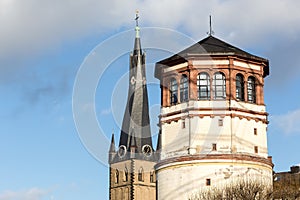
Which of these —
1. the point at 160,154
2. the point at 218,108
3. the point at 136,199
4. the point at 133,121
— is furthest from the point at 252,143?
the point at 136,199

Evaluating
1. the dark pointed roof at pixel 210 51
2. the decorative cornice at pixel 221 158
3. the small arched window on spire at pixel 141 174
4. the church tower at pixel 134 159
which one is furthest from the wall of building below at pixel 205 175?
the small arched window on spire at pixel 141 174

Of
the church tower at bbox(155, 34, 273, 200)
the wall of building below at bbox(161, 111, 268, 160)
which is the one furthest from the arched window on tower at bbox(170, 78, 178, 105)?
the wall of building below at bbox(161, 111, 268, 160)

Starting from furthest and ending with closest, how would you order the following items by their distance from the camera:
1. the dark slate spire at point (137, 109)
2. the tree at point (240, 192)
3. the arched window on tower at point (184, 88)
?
the dark slate spire at point (137, 109) < the arched window on tower at point (184, 88) < the tree at point (240, 192)

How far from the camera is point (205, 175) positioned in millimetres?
50156

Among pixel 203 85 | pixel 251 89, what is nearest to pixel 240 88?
pixel 251 89

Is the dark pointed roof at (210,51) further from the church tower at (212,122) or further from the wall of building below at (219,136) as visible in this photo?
the wall of building below at (219,136)

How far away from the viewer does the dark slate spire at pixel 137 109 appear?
131 meters

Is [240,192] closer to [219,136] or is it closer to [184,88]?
[219,136]

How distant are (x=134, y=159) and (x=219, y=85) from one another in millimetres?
98872

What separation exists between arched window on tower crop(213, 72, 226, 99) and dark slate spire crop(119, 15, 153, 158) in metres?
71.1

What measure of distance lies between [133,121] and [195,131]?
80.8 meters

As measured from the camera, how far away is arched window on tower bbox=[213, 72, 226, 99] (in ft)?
170

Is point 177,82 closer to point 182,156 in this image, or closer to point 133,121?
point 182,156

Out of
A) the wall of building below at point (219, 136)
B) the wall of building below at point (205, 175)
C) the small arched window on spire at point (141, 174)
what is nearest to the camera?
the wall of building below at point (205, 175)
